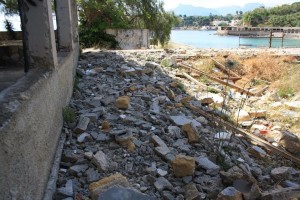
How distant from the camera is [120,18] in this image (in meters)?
16.7

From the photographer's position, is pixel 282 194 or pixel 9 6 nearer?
pixel 282 194

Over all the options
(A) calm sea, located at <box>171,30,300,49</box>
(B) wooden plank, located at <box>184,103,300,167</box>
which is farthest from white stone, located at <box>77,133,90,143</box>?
(A) calm sea, located at <box>171,30,300,49</box>

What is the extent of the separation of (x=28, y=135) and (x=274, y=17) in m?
86.0

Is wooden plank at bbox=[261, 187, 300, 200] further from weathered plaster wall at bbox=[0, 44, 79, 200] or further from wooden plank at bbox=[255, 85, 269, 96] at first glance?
wooden plank at bbox=[255, 85, 269, 96]

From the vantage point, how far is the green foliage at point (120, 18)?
47.9ft

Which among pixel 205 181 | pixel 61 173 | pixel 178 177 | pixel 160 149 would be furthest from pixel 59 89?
pixel 205 181

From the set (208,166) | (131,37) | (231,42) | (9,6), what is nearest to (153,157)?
(208,166)

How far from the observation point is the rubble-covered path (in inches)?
110

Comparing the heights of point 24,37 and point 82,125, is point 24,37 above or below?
above

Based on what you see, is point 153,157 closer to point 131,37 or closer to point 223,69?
point 223,69

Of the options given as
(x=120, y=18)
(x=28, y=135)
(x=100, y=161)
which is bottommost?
(x=100, y=161)

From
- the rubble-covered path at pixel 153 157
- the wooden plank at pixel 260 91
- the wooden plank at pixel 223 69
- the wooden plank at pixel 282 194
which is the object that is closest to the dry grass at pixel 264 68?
the wooden plank at pixel 223 69

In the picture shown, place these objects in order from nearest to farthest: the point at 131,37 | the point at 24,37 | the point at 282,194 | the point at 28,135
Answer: the point at 28,135
the point at 24,37
the point at 282,194
the point at 131,37

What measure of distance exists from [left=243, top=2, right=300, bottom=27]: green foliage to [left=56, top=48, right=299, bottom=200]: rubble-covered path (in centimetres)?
7743
